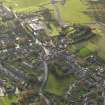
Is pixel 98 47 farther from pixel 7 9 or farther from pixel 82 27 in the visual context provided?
pixel 7 9

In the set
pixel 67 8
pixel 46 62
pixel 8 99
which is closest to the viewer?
pixel 8 99

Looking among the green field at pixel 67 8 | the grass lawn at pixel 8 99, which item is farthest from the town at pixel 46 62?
the green field at pixel 67 8

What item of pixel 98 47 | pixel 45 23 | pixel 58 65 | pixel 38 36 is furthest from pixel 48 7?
pixel 58 65

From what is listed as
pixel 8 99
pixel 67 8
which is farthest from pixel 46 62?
pixel 67 8

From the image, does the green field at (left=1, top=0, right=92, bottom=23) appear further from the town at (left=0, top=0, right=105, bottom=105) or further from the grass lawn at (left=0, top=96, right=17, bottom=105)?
the grass lawn at (left=0, top=96, right=17, bottom=105)

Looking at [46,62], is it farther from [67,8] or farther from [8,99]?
[67,8]

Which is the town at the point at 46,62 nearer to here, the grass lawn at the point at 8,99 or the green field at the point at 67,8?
the grass lawn at the point at 8,99

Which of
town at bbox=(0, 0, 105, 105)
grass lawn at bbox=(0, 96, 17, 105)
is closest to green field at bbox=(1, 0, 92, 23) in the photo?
town at bbox=(0, 0, 105, 105)
